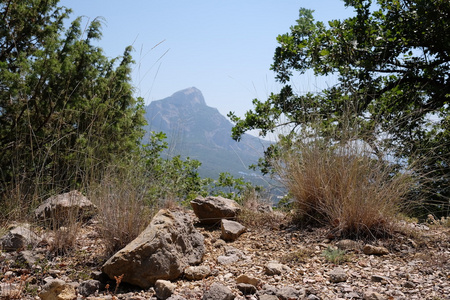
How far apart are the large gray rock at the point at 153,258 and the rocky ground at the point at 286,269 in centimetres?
10

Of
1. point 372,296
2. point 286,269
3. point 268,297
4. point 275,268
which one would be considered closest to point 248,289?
point 268,297

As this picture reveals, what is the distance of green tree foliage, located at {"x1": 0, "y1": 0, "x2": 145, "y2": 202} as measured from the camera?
4387 mm

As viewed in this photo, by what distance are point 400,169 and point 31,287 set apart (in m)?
3.44

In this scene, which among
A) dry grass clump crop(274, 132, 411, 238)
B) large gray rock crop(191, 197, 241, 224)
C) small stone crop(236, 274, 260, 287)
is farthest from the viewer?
large gray rock crop(191, 197, 241, 224)

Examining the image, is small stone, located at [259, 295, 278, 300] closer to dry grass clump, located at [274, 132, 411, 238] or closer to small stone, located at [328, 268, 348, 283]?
small stone, located at [328, 268, 348, 283]

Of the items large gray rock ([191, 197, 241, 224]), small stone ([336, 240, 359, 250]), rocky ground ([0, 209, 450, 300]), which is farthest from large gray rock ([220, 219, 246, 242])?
small stone ([336, 240, 359, 250])

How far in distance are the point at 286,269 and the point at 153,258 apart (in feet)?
3.51

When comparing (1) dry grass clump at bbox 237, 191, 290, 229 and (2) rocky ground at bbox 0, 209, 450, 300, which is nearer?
(2) rocky ground at bbox 0, 209, 450, 300

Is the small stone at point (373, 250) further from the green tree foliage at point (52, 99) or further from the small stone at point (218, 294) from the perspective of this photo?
the green tree foliage at point (52, 99)

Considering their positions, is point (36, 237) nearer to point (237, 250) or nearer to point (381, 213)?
point (237, 250)

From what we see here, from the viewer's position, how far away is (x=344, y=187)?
3.73m

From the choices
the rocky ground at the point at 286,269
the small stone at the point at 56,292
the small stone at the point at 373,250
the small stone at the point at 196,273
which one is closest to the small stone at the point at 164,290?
the rocky ground at the point at 286,269

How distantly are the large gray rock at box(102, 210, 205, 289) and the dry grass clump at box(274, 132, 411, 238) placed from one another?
1.51 m

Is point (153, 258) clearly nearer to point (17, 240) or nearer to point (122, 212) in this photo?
point (122, 212)
